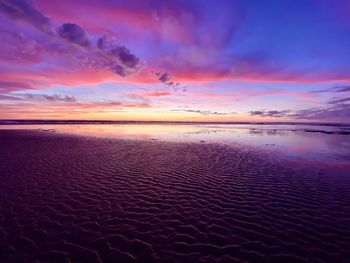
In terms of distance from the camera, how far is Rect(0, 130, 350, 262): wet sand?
7.61 meters

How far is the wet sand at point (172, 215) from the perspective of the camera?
25.0 ft

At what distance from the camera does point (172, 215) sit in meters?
10.4

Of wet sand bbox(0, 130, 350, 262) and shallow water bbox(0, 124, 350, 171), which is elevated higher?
shallow water bbox(0, 124, 350, 171)

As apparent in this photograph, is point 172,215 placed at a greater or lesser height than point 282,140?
lesser

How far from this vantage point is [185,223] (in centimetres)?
964

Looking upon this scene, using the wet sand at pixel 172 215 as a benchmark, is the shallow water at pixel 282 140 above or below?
above

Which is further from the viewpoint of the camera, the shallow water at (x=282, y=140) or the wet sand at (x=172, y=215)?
the shallow water at (x=282, y=140)

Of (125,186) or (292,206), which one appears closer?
(292,206)

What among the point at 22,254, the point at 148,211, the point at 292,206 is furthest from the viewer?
the point at 292,206

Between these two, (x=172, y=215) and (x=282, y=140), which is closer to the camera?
(x=172, y=215)

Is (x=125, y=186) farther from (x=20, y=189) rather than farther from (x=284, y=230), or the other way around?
(x=284, y=230)

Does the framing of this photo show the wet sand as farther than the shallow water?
No

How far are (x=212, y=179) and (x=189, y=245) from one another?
338 inches

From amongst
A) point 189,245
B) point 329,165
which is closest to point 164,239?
point 189,245
